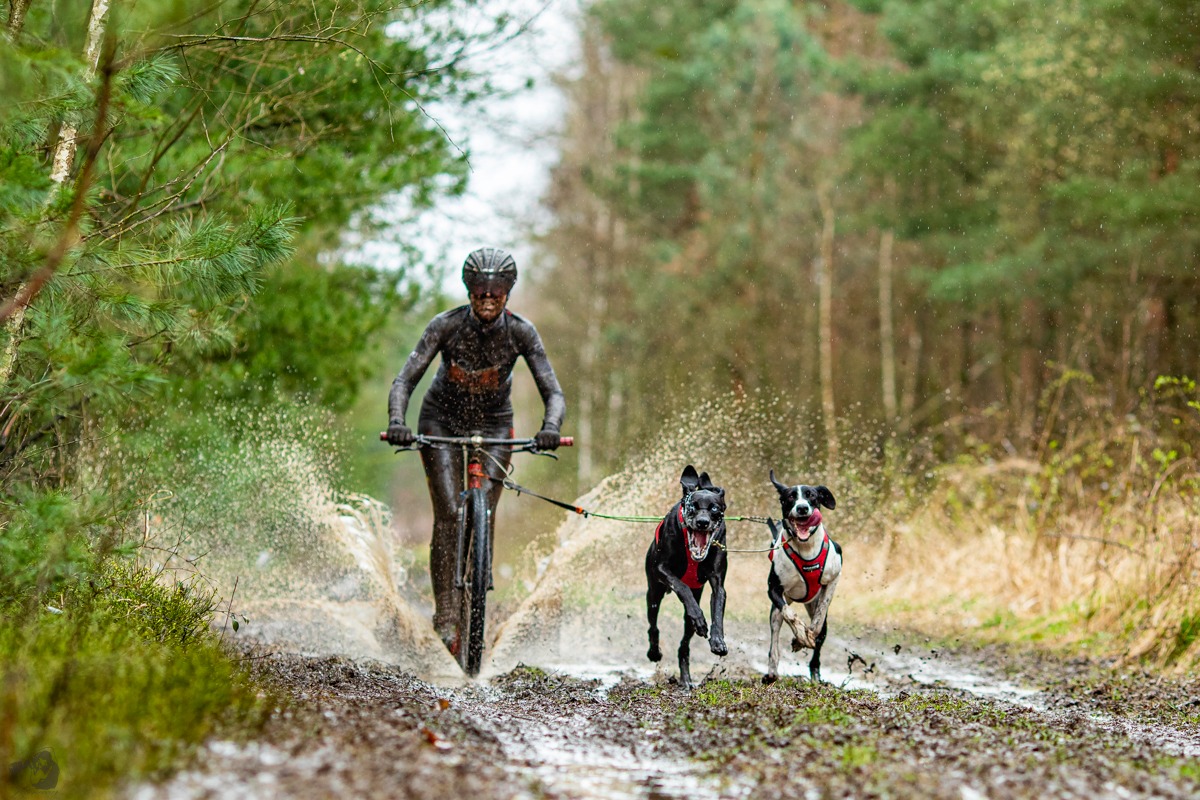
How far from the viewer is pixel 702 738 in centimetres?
565

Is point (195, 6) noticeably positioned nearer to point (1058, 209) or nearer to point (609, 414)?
point (1058, 209)

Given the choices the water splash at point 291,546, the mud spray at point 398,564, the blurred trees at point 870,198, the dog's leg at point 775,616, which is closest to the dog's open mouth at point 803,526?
the dog's leg at point 775,616

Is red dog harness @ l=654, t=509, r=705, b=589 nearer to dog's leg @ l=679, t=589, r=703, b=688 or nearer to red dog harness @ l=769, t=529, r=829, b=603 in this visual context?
dog's leg @ l=679, t=589, r=703, b=688

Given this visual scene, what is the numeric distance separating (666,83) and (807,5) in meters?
4.14

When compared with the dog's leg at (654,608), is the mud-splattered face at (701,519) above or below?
above

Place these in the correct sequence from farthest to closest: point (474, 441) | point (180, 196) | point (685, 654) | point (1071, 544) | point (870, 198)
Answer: point (870, 198) < point (1071, 544) < point (474, 441) < point (180, 196) < point (685, 654)

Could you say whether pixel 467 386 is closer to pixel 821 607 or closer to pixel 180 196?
pixel 180 196

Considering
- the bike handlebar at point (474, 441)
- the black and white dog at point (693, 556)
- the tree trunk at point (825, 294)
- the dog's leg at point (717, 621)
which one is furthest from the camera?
the tree trunk at point (825, 294)

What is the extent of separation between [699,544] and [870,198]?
79.5 feet

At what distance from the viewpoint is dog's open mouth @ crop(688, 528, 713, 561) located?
746 cm

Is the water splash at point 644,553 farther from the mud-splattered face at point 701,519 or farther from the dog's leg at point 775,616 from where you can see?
the mud-splattered face at point 701,519

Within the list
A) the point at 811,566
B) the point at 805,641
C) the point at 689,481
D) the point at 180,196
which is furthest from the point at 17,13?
the point at 805,641

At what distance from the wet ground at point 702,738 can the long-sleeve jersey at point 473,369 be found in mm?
1728

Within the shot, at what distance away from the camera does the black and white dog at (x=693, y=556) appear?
744cm
